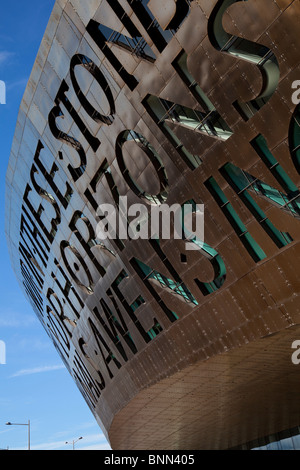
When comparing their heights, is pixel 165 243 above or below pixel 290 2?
below

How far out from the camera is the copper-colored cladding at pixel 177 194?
1504 cm

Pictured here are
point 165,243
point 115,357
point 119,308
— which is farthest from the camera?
point 115,357

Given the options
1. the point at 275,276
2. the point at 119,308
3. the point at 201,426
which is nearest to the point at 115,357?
the point at 119,308

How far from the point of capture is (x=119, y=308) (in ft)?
80.6

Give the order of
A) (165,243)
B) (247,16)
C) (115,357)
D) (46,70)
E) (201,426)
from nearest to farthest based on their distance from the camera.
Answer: (247,16) < (165,243) < (46,70) < (115,357) < (201,426)

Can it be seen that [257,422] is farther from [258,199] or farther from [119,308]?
[258,199]

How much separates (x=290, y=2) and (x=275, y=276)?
6.91 meters

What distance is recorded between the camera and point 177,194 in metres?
18.4

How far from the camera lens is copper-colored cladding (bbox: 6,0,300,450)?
1504cm

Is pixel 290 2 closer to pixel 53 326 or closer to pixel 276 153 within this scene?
pixel 276 153
